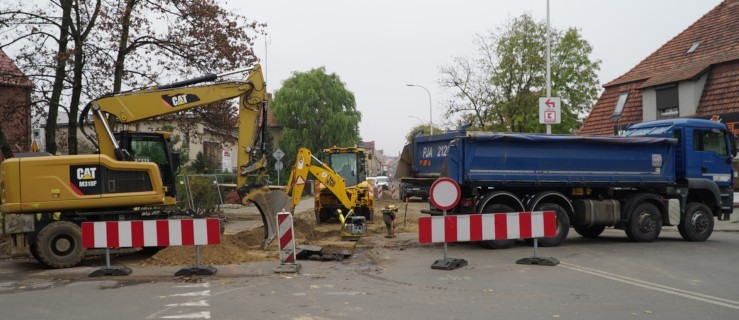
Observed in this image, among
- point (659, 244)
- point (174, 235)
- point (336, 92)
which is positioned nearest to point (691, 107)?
point (659, 244)

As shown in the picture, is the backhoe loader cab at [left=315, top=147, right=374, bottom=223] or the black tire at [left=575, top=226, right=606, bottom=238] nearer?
the black tire at [left=575, top=226, right=606, bottom=238]

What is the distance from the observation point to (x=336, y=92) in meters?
60.7

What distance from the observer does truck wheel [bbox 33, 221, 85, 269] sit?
452 inches

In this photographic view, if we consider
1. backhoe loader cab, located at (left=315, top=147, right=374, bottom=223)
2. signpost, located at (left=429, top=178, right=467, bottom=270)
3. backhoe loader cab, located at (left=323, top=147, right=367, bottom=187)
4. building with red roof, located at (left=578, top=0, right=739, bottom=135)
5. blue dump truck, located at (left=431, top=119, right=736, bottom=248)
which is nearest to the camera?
signpost, located at (left=429, top=178, right=467, bottom=270)

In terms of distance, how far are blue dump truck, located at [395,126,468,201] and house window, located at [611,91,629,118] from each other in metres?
18.1

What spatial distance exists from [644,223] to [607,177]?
5.08ft

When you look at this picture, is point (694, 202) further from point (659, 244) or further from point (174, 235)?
point (174, 235)

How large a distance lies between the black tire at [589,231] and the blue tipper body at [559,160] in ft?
5.33

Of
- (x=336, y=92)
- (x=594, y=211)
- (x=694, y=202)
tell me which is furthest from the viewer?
(x=336, y=92)

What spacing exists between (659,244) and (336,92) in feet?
157

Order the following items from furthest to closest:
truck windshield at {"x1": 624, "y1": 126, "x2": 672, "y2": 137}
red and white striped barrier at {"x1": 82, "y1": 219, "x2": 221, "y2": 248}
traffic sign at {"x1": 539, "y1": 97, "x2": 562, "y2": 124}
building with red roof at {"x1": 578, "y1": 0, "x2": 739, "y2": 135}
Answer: building with red roof at {"x1": 578, "y1": 0, "x2": 739, "y2": 135}, traffic sign at {"x1": 539, "y1": 97, "x2": 562, "y2": 124}, truck windshield at {"x1": 624, "y1": 126, "x2": 672, "y2": 137}, red and white striped barrier at {"x1": 82, "y1": 219, "x2": 221, "y2": 248}

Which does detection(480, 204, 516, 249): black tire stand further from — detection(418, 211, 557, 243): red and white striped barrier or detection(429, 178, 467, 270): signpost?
detection(429, 178, 467, 270): signpost

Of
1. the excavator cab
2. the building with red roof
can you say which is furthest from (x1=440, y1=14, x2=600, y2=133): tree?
the excavator cab

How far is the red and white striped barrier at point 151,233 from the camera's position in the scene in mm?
10375
